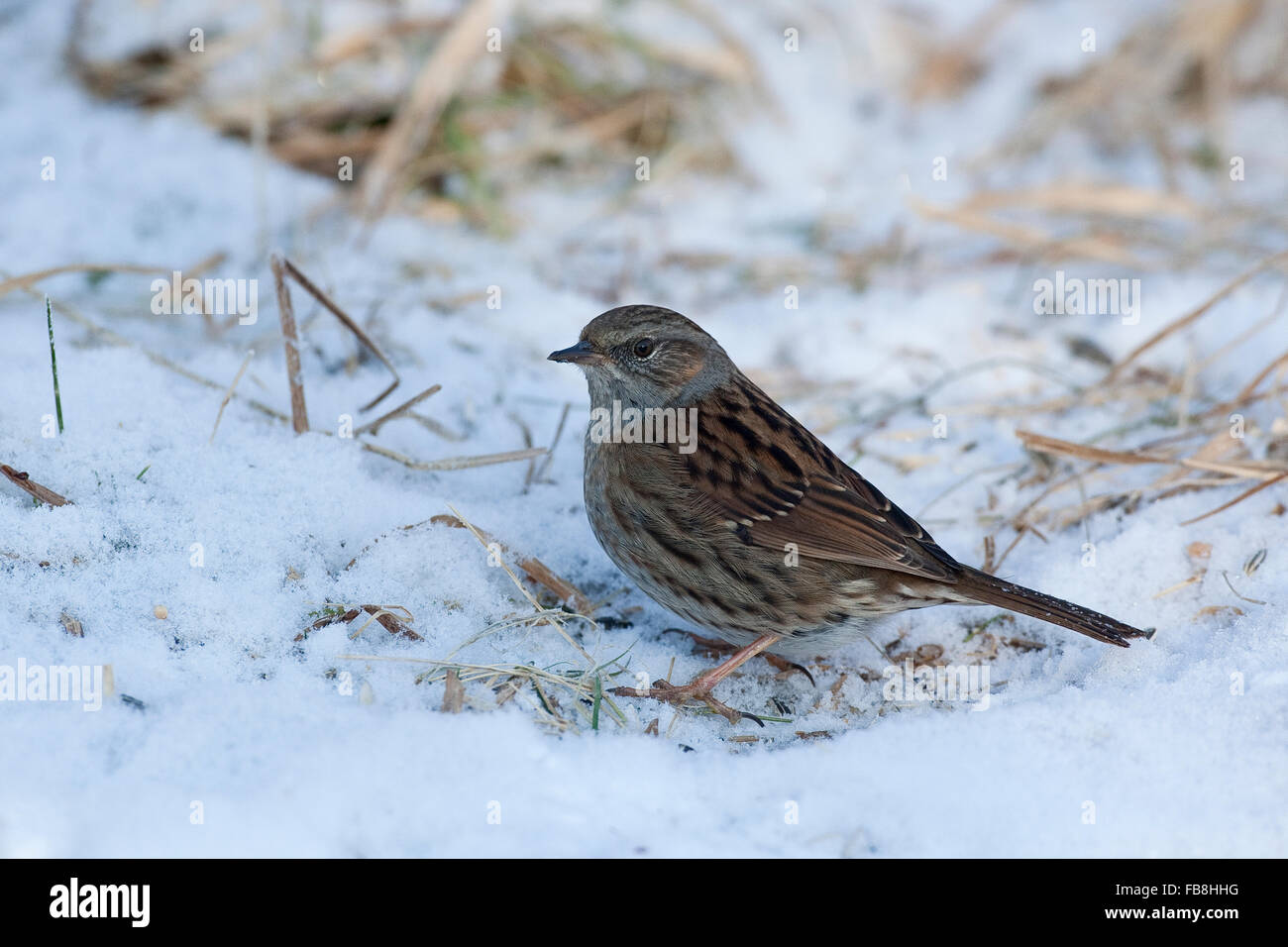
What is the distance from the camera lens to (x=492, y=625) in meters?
3.70

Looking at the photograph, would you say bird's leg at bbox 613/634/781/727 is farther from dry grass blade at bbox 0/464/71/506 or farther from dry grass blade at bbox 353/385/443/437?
dry grass blade at bbox 0/464/71/506

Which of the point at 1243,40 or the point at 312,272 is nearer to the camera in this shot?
the point at 312,272

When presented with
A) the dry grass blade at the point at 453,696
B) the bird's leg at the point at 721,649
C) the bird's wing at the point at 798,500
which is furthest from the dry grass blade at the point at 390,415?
the dry grass blade at the point at 453,696

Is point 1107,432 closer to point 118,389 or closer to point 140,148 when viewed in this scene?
point 118,389

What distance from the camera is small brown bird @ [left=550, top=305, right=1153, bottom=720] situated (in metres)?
3.78

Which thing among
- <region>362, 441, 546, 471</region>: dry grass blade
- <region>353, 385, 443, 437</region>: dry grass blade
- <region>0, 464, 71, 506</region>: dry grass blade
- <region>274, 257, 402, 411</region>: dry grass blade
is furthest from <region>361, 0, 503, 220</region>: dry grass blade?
<region>0, 464, 71, 506</region>: dry grass blade

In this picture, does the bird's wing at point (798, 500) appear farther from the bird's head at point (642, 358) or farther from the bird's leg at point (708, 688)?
the bird's leg at point (708, 688)

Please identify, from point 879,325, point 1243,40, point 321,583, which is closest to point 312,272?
point 321,583

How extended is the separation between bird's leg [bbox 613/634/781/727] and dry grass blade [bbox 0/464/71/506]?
1781 millimetres

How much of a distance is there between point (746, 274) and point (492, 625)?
10.7ft

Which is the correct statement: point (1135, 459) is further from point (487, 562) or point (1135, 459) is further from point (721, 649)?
point (487, 562)

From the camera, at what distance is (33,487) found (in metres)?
3.62

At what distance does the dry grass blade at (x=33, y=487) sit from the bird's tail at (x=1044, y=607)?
2764mm
